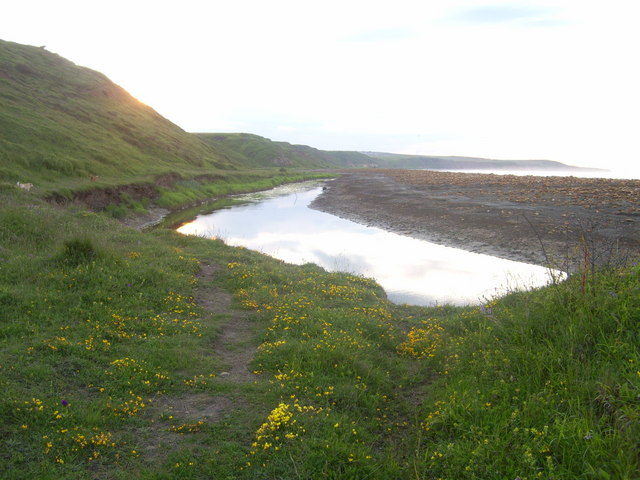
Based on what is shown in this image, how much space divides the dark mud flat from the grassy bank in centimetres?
750

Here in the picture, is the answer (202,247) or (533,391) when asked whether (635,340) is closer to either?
(533,391)

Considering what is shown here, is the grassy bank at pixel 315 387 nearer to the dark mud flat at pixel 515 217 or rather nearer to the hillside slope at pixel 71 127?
the dark mud flat at pixel 515 217

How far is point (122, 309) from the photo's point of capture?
9109 mm

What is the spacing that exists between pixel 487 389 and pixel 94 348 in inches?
255

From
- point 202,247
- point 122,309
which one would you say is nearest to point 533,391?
point 122,309

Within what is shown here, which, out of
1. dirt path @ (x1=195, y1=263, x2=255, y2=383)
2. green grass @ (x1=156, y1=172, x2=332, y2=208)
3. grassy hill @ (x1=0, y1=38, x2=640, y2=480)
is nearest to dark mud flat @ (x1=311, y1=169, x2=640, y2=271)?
grassy hill @ (x1=0, y1=38, x2=640, y2=480)

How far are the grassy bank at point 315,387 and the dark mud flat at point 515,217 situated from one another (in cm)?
750

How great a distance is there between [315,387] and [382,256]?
1553cm

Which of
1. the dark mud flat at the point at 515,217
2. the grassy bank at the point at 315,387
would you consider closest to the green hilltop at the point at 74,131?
the dark mud flat at the point at 515,217

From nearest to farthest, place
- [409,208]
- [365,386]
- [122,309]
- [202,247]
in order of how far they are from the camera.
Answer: [365,386]
[122,309]
[202,247]
[409,208]

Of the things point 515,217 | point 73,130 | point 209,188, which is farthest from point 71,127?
point 515,217

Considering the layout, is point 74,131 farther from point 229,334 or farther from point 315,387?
point 315,387

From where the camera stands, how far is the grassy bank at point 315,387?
4648 millimetres

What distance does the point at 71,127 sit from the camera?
4619 cm
